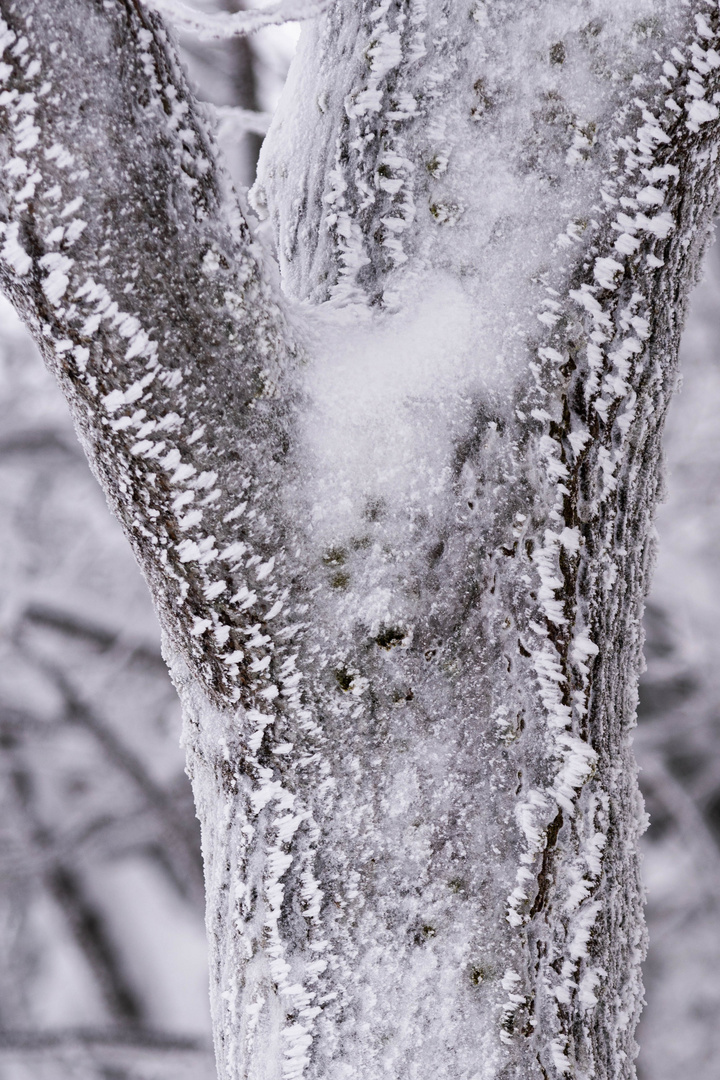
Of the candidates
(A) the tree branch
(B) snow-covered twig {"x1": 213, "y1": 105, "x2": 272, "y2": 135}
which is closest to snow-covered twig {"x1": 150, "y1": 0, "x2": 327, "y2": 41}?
(A) the tree branch

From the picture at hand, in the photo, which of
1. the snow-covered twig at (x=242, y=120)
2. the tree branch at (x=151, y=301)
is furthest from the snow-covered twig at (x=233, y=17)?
the snow-covered twig at (x=242, y=120)

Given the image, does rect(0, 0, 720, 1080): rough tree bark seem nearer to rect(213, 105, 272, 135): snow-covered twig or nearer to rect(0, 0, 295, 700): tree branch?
rect(0, 0, 295, 700): tree branch

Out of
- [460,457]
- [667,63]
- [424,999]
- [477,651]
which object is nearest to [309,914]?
[424,999]

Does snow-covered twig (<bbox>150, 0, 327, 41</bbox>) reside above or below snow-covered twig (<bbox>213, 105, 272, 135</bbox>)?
below

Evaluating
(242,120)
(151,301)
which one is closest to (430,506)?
(151,301)

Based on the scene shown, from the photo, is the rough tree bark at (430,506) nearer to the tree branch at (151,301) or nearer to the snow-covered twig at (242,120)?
the tree branch at (151,301)

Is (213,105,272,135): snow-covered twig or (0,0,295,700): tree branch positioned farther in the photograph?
(213,105,272,135): snow-covered twig

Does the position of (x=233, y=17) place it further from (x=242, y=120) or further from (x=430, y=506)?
(x=242, y=120)
